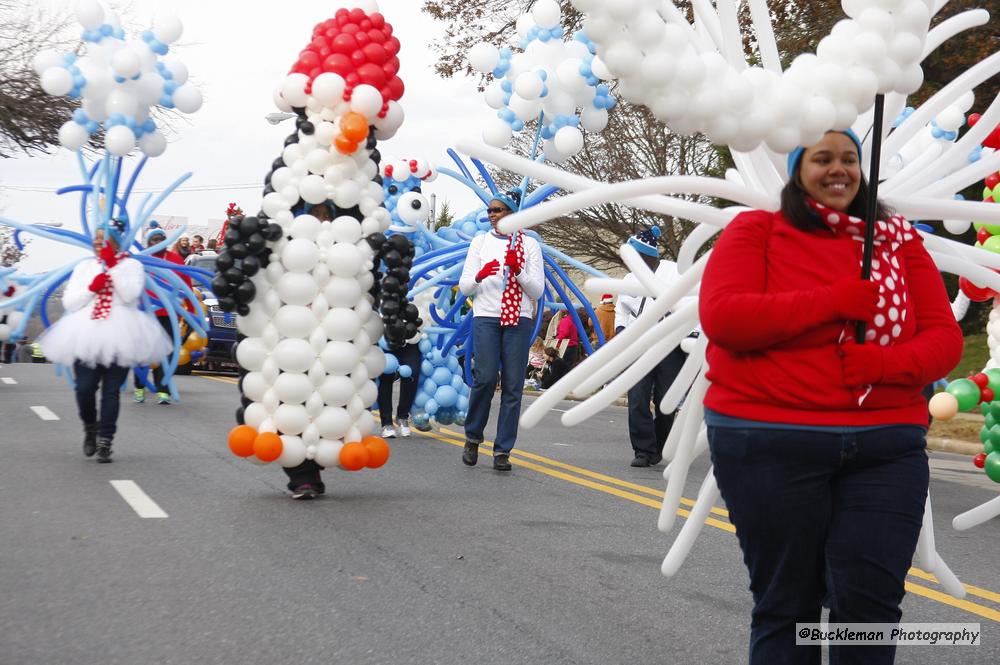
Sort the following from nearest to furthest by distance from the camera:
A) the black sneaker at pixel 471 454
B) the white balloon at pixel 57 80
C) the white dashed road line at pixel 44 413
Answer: the white balloon at pixel 57 80, the black sneaker at pixel 471 454, the white dashed road line at pixel 44 413

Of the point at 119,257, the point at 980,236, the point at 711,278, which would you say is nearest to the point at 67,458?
the point at 119,257

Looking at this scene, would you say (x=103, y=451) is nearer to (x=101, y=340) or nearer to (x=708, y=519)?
(x=101, y=340)

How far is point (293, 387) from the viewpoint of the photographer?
755 cm

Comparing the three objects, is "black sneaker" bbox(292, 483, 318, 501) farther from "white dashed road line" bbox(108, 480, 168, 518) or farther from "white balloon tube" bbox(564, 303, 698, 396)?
"white balloon tube" bbox(564, 303, 698, 396)

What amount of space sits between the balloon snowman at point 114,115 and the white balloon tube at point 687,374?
5652 mm

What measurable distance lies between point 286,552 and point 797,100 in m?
3.95

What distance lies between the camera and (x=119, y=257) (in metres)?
9.53

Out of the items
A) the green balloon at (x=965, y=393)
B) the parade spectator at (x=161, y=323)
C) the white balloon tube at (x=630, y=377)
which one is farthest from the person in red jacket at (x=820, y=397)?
the parade spectator at (x=161, y=323)

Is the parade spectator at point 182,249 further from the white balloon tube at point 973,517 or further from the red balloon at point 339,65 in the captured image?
the white balloon tube at point 973,517

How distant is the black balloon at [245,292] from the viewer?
7.45m

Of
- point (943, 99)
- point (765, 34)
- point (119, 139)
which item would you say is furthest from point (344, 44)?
point (943, 99)

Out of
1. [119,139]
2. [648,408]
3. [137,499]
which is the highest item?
[119,139]

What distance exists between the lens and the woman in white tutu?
362 inches

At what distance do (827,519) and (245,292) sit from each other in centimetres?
482
